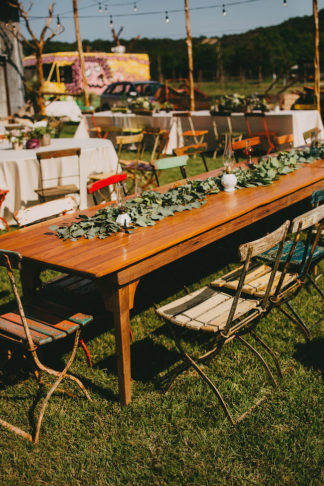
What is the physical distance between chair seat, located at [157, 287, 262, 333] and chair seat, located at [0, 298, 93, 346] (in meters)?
0.47

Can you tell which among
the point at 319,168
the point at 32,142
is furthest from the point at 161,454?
the point at 32,142

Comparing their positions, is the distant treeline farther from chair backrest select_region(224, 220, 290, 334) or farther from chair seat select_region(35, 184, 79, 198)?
chair backrest select_region(224, 220, 290, 334)

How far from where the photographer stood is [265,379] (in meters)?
2.55

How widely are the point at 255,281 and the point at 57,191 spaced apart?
10.5 feet

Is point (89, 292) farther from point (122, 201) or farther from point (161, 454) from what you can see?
point (161, 454)

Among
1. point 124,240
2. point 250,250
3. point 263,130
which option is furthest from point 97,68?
point 250,250

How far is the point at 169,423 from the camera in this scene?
227 centimetres

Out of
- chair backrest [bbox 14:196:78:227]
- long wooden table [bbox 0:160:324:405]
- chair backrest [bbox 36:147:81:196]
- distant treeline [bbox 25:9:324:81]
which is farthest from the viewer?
distant treeline [bbox 25:9:324:81]

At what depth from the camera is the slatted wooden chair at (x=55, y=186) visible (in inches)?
200

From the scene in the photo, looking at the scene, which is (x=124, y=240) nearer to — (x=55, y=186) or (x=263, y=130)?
(x=55, y=186)

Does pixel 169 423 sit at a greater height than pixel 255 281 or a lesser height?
→ lesser

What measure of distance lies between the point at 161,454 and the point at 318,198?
209 centimetres

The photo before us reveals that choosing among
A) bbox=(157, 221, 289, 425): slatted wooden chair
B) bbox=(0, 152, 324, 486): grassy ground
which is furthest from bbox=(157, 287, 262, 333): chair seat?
bbox=(0, 152, 324, 486): grassy ground

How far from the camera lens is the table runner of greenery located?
2.58m
